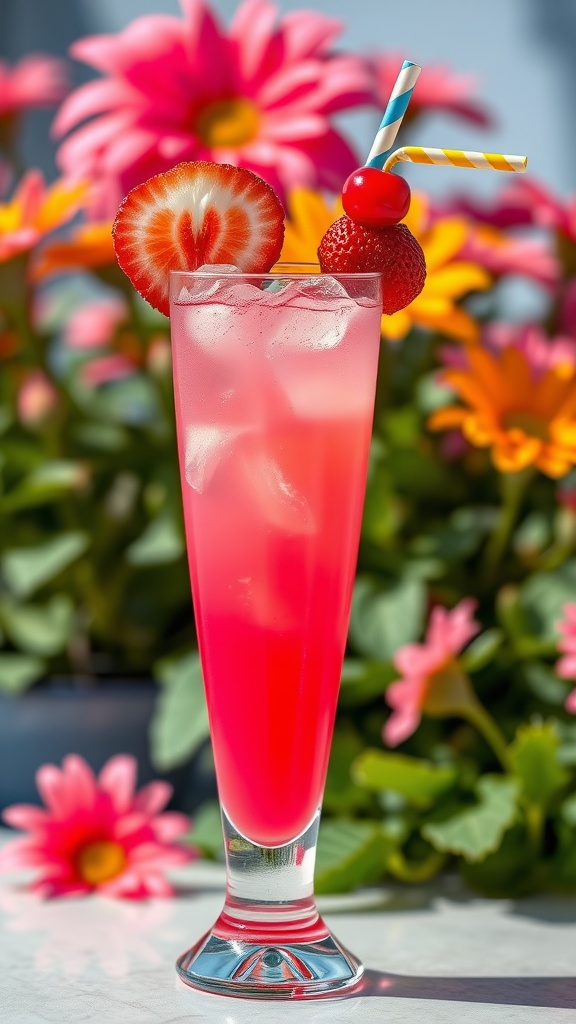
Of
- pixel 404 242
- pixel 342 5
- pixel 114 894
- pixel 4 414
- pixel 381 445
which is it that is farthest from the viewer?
pixel 342 5

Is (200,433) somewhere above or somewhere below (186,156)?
below

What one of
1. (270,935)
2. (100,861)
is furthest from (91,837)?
(270,935)

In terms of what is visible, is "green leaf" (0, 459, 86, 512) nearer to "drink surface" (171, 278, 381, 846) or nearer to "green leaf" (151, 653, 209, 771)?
"green leaf" (151, 653, 209, 771)

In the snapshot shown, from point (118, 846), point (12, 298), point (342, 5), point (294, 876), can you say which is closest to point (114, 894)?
A: point (118, 846)

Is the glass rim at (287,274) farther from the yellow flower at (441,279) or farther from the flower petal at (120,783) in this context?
the flower petal at (120,783)

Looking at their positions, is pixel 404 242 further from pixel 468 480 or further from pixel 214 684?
pixel 468 480

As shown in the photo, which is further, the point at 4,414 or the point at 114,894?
the point at 4,414

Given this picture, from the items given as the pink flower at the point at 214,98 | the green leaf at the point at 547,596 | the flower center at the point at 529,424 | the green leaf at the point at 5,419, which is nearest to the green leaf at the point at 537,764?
the green leaf at the point at 547,596
